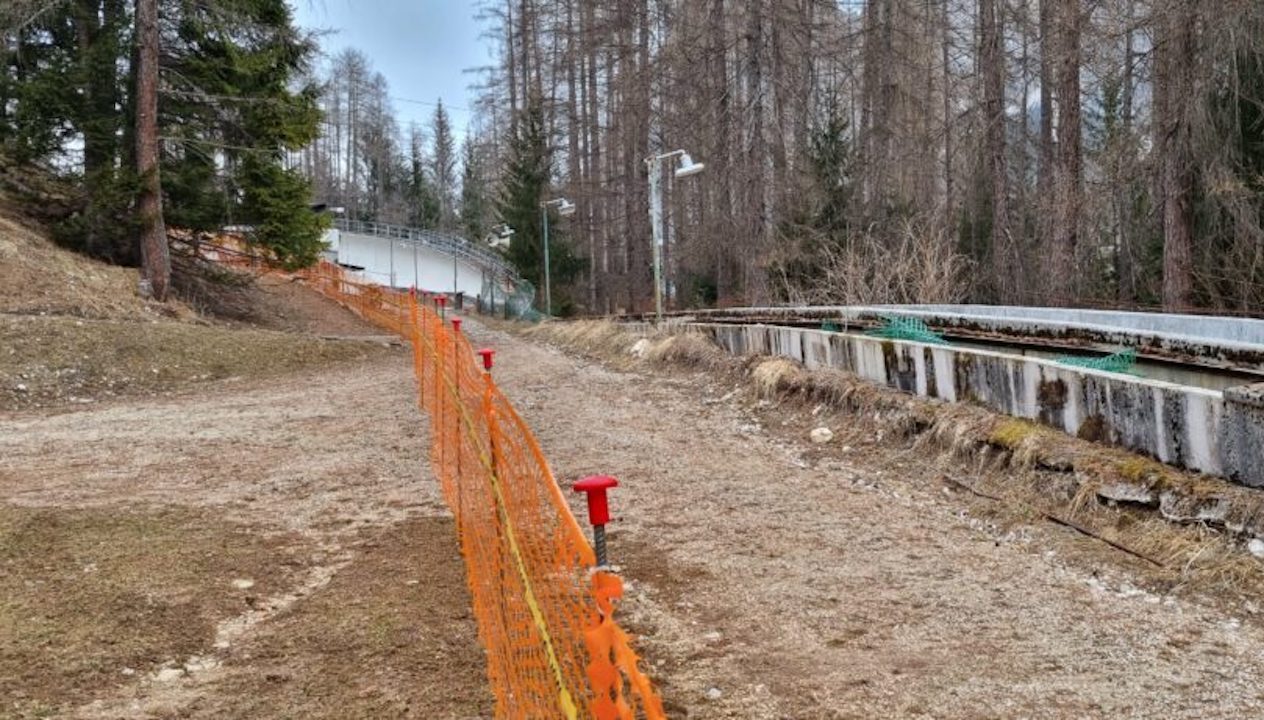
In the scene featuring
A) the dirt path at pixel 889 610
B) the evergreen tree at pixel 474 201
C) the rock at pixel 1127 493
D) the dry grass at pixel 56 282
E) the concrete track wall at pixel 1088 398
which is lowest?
the dirt path at pixel 889 610

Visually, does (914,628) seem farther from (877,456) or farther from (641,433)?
(641,433)

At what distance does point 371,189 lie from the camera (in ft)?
223

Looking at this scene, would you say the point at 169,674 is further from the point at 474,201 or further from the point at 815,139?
the point at 474,201

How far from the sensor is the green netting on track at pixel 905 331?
9.30 m

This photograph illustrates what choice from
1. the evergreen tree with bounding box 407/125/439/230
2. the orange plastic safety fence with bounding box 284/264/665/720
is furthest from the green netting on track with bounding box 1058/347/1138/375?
the evergreen tree with bounding box 407/125/439/230

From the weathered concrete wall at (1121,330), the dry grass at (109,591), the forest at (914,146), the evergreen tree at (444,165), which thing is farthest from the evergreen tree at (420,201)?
the dry grass at (109,591)

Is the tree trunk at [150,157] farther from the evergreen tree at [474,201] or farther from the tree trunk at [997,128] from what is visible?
the evergreen tree at [474,201]

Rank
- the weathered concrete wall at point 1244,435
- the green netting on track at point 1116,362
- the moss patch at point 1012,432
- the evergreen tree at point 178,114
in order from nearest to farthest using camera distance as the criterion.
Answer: the weathered concrete wall at point 1244,435 < the moss patch at point 1012,432 < the green netting on track at point 1116,362 < the evergreen tree at point 178,114

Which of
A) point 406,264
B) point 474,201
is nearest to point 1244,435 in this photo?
point 406,264

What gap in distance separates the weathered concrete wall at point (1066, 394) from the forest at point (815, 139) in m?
6.43

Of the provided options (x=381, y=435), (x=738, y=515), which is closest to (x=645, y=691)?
(x=738, y=515)

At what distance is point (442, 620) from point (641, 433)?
4.54 meters

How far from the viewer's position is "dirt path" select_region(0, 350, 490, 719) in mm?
3426

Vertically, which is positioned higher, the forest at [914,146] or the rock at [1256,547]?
the forest at [914,146]
